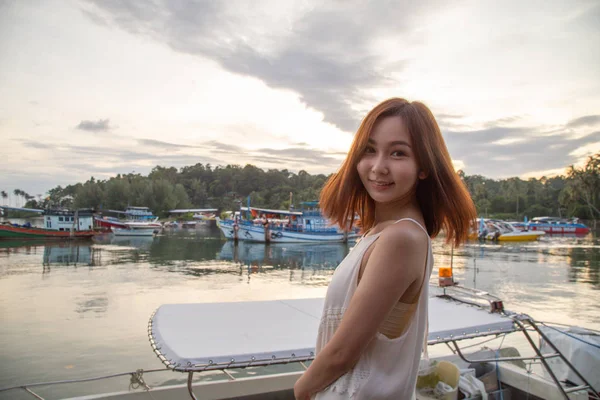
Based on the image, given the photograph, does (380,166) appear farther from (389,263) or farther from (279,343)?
(279,343)

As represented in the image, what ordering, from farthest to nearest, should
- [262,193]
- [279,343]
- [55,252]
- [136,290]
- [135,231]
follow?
[262,193] < [135,231] < [55,252] < [136,290] < [279,343]

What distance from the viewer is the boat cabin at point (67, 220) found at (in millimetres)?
45750

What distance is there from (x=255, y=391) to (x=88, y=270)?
2153cm

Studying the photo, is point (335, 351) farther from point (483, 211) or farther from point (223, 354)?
point (483, 211)

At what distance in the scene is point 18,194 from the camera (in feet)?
496

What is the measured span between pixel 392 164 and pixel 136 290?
17959mm

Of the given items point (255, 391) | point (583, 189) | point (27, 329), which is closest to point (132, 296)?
point (27, 329)

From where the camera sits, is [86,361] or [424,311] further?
[86,361]

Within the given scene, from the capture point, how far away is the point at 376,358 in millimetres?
1194

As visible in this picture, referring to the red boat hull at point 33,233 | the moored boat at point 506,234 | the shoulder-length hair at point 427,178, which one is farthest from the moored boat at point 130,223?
the shoulder-length hair at point 427,178

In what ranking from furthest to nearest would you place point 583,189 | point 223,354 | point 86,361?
point 583,189 → point 86,361 → point 223,354

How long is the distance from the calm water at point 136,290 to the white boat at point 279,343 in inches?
15.0

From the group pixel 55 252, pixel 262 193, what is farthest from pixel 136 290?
pixel 262 193

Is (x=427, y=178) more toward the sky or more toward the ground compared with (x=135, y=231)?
more toward the sky
